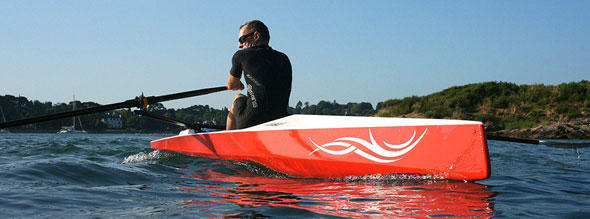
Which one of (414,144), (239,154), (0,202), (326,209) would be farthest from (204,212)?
(239,154)

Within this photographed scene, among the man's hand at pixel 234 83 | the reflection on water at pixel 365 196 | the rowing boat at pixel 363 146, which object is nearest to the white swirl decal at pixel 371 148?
the rowing boat at pixel 363 146

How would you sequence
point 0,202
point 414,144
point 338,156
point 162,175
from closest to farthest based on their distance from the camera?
point 0,202, point 414,144, point 338,156, point 162,175

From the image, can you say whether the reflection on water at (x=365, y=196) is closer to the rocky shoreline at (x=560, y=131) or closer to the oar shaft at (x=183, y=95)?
the oar shaft at (x=183, y=95)

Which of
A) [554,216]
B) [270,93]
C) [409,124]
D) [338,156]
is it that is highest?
[270,93]

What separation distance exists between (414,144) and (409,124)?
0.55ft

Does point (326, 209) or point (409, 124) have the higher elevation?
point (409, 124)

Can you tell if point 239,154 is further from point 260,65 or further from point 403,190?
point 403,190

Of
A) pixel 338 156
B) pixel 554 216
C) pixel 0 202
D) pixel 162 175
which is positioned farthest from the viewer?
pixel 162 175

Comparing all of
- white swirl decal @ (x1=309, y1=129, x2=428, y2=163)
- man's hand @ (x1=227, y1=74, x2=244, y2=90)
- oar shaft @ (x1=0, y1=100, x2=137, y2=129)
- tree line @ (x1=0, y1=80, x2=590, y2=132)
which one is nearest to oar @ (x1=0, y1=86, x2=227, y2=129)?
oar shaft @ (x1=0, y1=100, x2=137, y2=129)

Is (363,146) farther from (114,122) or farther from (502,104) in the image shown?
(114,122)

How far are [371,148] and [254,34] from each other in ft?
6.16

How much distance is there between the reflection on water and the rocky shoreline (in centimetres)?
1681

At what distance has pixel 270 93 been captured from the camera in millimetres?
4758

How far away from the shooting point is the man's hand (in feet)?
16.6
